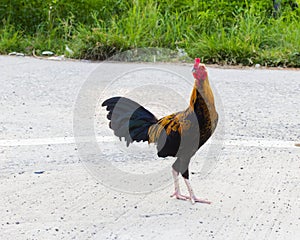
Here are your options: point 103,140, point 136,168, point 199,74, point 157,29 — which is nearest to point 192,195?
point 136,168

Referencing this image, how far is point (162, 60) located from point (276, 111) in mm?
2937

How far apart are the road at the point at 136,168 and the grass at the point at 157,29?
1.63 m

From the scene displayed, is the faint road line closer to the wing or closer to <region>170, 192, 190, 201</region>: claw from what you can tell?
<region>170, 192, 190, 201</region>: claw

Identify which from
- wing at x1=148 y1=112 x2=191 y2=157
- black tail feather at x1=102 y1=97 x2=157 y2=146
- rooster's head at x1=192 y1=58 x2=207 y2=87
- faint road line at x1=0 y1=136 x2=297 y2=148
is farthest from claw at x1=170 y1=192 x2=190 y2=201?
faint road line at x1=0 y1=136 x2=297 y2=148

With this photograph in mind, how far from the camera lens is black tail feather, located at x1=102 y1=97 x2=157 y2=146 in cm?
420

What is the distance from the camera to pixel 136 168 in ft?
16.3

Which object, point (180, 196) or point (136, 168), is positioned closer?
point (180, 196)

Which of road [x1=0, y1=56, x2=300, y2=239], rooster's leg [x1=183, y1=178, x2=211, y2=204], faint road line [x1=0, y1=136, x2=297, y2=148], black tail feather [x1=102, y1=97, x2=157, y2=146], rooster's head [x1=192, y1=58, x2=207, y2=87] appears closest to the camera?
rooster's head [x1=192, y1=58, x2=207, y2=87]

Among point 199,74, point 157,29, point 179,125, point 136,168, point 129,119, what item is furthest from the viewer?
point 157,29

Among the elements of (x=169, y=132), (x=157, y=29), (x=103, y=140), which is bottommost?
(x=157, y=29)

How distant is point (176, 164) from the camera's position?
4.27 m

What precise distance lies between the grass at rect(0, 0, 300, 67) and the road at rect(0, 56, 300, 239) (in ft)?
5.36

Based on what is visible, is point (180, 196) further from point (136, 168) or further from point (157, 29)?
point (157, 29)

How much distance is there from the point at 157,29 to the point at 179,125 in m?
6.25
